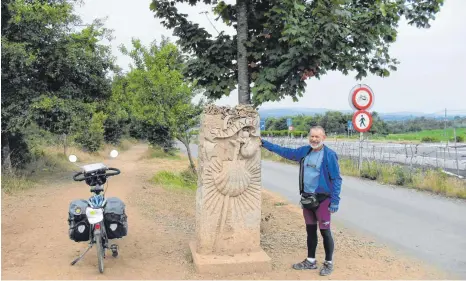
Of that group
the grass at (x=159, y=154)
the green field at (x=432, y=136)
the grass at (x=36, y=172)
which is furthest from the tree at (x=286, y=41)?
the green field at (x=432, y=136)

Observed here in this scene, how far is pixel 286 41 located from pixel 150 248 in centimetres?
352

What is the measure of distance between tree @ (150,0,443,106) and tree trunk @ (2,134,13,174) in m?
7.75

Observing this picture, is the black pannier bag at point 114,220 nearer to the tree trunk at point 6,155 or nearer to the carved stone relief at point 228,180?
the carved stone relief at point 228,180

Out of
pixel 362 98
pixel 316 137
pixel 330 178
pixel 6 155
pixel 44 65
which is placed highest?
pixel 44 65

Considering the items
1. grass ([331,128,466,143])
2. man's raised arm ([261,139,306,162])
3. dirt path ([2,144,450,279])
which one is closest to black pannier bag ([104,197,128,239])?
dirt path ([2,144,450,279])

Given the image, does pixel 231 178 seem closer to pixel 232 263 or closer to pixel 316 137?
pixel 232 263

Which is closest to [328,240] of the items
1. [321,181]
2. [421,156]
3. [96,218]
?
[321,181]

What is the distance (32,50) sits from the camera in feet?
40.0

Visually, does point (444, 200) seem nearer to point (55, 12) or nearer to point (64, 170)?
point (55, 12)

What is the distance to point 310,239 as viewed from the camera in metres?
5.62

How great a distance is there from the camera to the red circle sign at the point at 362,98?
45.9 feet

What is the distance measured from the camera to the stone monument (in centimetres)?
555

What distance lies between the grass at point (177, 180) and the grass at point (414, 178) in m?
5.71

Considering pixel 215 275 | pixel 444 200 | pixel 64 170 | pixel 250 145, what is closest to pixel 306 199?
pixel 250 145
